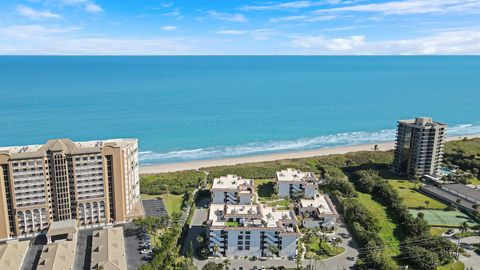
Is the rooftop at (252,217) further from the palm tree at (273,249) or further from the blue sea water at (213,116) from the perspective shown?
the blue sea water at (213,116)

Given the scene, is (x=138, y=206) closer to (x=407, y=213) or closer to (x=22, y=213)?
(x=22, y=213)

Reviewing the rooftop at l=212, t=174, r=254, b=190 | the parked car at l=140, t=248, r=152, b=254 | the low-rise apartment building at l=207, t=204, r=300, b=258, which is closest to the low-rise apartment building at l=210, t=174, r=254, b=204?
the rooftop at l=212, t=174, r=254, b=190

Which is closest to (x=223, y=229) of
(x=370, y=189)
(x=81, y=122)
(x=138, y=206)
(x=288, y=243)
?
(x=288, y=243)

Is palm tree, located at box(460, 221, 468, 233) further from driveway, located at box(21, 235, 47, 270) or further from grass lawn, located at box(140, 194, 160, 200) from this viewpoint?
driveway, located at box(21, 235, 47, 270)

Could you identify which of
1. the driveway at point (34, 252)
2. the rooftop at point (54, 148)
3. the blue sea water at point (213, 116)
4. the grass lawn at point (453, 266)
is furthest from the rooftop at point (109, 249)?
the blue sea water at point (213, 116)

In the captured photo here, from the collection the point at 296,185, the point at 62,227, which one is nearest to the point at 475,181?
the point at 296,185

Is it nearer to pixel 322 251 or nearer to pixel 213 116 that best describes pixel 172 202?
pixel 322 251
